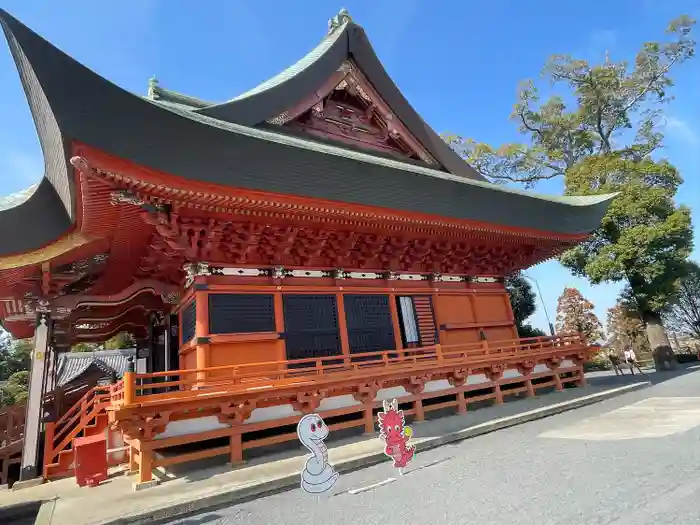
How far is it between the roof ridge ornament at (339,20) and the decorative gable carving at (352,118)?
142cm

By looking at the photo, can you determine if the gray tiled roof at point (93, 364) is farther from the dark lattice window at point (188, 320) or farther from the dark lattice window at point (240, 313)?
the dark lattice window at point (240, 313)

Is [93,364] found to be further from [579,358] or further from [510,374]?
[579,358]

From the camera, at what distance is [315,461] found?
3910mm

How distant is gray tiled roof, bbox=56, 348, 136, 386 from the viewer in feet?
69.1

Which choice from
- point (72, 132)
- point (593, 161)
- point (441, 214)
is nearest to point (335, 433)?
point (441, 214)

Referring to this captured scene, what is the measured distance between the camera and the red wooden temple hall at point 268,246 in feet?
19.5

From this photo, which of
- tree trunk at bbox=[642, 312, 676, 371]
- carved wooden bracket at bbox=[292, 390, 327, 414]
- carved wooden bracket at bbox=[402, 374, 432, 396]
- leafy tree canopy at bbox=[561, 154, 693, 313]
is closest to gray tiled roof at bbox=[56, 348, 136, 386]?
carved wooden bracket at bbox=[292, 390, 327, 414]

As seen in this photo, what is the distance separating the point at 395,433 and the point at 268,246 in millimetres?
4648

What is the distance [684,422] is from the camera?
6.80 meters

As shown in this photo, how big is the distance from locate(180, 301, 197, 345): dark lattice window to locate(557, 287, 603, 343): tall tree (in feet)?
112

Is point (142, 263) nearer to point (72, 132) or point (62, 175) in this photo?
point (62, 175)

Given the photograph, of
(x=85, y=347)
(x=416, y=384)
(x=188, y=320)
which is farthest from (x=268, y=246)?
(x=85, y=347)

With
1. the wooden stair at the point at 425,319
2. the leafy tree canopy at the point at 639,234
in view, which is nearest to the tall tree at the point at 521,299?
the leafy tree canopy at the point at 639,234

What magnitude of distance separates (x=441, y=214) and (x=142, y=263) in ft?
22.6
